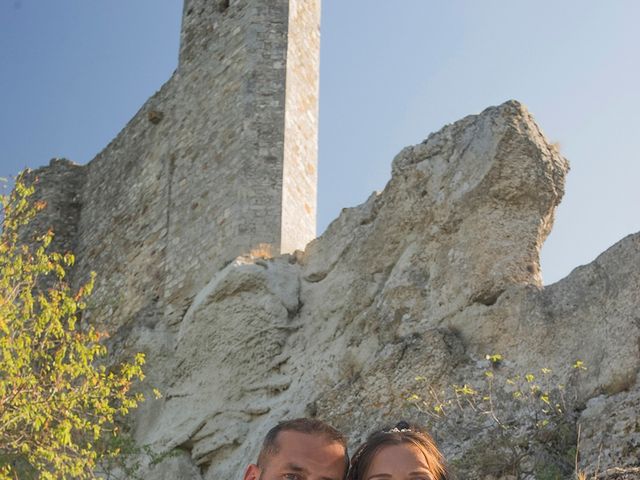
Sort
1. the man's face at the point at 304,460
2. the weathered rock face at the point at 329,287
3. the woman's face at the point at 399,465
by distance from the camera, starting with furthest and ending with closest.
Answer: the weathered rock face at the point at 329,287 < the man's face at the point at 304,460 < the woman's face at the point at 399,465

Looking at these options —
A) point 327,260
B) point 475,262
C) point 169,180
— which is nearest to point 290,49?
point 169,180

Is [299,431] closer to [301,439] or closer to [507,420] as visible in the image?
[301,439]

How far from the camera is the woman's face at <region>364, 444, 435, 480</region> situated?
331cm

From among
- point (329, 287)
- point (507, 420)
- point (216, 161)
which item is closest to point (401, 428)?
point (507, 420)

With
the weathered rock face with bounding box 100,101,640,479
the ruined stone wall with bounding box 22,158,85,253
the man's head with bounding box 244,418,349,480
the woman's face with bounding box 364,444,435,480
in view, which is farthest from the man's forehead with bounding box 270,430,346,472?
the ruined stone wall with bounding box 22,158,85,253

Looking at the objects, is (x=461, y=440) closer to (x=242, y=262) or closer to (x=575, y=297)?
(x=575, y=297)

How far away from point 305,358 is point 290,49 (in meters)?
4.41

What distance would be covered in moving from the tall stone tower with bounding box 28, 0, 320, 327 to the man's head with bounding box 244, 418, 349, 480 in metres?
7.49

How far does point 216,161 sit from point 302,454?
8.97m

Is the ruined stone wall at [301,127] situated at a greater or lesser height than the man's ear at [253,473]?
greater

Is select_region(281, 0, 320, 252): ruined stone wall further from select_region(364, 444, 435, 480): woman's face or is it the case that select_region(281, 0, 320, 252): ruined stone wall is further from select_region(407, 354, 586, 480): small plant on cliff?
select_region(364, 444, 435, 480): woman's face

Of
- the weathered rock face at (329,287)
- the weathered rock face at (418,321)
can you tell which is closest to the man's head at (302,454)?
the weathered rock face at (329,287)

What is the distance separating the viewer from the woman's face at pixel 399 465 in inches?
130

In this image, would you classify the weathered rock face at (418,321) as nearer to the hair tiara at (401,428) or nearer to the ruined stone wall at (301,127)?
the ruined stone wall at (301,127)
